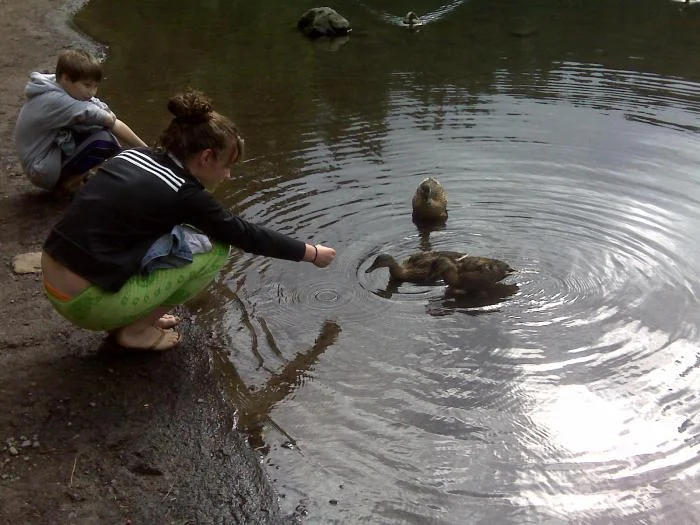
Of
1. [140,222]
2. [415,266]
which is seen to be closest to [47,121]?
Result: [140,222]

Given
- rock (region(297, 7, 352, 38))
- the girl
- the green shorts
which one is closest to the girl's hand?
the girl

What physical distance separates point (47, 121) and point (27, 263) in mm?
1392

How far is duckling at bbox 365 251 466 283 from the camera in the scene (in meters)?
6.00

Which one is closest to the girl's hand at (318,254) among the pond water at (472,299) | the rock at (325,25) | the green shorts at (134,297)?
the green shorts at (134,297)

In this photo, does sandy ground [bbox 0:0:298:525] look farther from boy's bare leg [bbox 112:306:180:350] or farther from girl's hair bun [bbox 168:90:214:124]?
girl's hair bun [bbox 168:90:214:124]

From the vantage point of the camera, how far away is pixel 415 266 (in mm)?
6043

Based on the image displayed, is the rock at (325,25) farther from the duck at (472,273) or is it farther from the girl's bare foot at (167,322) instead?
the girl's bare foot at (167,322)

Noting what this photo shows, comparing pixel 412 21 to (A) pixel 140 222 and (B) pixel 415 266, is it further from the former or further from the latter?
(A) pixel 140 222

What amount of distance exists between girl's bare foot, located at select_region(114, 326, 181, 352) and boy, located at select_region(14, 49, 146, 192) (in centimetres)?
258

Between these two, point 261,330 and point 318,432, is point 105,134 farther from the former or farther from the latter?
point 318,432

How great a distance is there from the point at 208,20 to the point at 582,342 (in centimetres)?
1491

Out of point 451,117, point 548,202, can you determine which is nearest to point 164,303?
point 548,202

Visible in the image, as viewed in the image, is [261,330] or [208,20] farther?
[208,20]

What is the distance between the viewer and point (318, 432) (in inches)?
167
